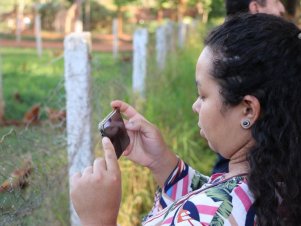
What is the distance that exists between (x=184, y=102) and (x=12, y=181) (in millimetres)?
3719

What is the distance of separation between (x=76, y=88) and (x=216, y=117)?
1.59m

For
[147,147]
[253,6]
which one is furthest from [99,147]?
[147,147]

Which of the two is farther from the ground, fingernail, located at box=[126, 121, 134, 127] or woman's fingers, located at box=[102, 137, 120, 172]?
woman's fingers, located at box=[102, 137, 120, 172]

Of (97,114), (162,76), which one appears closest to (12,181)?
(97,114)

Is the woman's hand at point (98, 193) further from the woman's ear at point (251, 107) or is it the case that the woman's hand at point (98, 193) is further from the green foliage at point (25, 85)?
the green foliage at point (25, 85)

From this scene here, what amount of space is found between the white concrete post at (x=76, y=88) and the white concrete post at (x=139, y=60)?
214cm

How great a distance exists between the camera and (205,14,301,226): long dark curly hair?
1275 millimetres

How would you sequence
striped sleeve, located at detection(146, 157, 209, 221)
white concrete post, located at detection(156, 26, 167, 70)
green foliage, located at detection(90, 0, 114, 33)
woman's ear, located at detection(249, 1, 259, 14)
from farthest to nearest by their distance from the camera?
green foliage, located at detection(90, 0, 114, 33) < white concrete post, located at detection(156, 26, 167, 70) < woman's ear, located at detection(249, 1, 259, 14) < striped sleeve, located at detection(146, 157, 209, 221)

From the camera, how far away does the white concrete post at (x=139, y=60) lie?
5.16 metres

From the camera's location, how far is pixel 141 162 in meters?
1.75

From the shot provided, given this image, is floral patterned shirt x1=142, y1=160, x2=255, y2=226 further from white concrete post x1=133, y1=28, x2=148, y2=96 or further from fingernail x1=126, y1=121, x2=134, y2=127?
white concrete post x1=133, y1=28, x2=148, y2=96

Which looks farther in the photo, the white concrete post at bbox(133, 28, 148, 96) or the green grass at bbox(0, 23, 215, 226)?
the white concrete post at bbox(133, 28, 148, 96)

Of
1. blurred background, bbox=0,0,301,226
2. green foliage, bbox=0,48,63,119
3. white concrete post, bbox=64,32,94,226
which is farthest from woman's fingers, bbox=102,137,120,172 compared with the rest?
green foliage, bbox=0,48,63,119

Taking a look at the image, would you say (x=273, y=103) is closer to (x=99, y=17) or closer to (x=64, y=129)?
(x=64, y=129)
